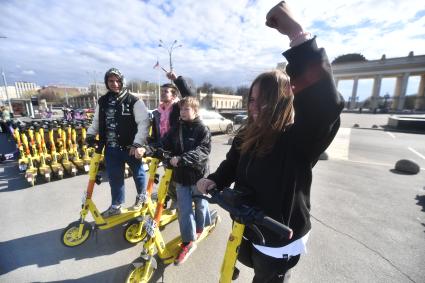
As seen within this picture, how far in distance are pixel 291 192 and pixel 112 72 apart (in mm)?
2844

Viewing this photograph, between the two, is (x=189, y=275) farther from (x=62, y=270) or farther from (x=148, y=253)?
(x=62, y=270)

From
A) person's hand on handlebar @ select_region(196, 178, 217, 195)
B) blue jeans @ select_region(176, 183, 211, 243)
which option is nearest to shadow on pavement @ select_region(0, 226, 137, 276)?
blue jeans @ select_region(176, 183, 211, 243)

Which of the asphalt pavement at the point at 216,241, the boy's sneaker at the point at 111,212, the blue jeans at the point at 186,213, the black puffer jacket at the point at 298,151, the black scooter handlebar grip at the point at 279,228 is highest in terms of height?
the black puffer jacket at the point at 298,151

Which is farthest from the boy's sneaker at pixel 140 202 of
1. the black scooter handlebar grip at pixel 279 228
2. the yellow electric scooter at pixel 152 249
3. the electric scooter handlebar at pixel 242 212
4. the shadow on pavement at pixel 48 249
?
the black scooter handlebar grip at pixel 279 228

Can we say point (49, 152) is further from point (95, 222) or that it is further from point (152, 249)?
point (152, 249)

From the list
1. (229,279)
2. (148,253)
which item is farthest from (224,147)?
(229,279)

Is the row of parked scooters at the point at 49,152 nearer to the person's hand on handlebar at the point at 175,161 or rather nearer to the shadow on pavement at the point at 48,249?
the shadow on pavement at the point at 48,249

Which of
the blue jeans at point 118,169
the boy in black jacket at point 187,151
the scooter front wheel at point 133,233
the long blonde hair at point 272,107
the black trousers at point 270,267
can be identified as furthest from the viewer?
the blue jeans at point 118,169

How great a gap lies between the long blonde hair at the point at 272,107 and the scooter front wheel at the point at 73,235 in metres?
2.96

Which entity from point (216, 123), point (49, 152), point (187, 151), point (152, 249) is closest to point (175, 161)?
point (187, 151)

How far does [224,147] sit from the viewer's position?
10.0 meters

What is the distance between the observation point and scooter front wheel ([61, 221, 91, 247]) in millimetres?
2875

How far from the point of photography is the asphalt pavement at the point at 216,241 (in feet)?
8.21

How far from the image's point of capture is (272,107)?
1.19 meters
